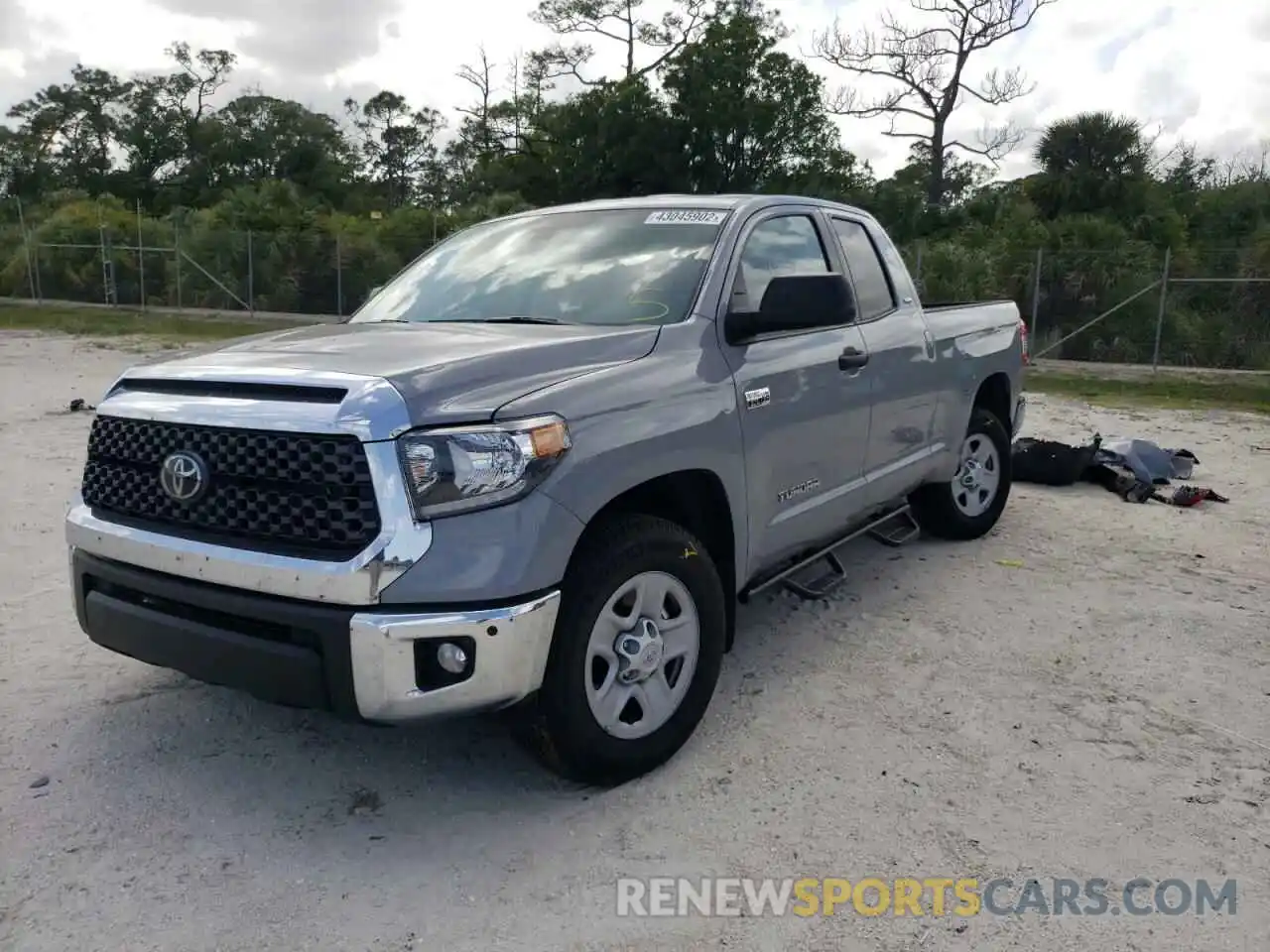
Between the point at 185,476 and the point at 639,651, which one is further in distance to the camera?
the point at 639,651

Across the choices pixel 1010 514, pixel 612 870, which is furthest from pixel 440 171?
pixel 612 870

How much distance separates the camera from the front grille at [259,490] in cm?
273

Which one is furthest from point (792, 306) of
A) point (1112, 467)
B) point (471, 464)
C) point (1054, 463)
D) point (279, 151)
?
point (279, 151)


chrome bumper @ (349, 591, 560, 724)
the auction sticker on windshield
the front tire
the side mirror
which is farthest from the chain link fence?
chrome bumper @ (349, 591, 560, 724)

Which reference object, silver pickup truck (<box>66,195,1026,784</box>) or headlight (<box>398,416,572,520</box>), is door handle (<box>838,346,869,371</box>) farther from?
headlight (<box>398,416,572,520</box>)

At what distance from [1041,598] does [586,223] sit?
9.45 feet

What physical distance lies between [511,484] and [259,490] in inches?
28.0

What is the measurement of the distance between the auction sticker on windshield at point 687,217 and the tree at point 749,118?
99.0 ft

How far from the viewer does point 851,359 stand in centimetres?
441

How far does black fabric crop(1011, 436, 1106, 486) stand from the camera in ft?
24.9

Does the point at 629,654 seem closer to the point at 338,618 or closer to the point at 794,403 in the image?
the point at 338,618

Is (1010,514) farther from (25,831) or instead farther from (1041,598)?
(25,831)

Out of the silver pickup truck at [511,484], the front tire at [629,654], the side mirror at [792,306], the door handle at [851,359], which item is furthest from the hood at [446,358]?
the door handle at [851,359]

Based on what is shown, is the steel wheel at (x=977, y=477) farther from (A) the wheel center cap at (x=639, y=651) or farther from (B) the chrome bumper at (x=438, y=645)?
(B) the chrome bumper at (x=438, y=645)
